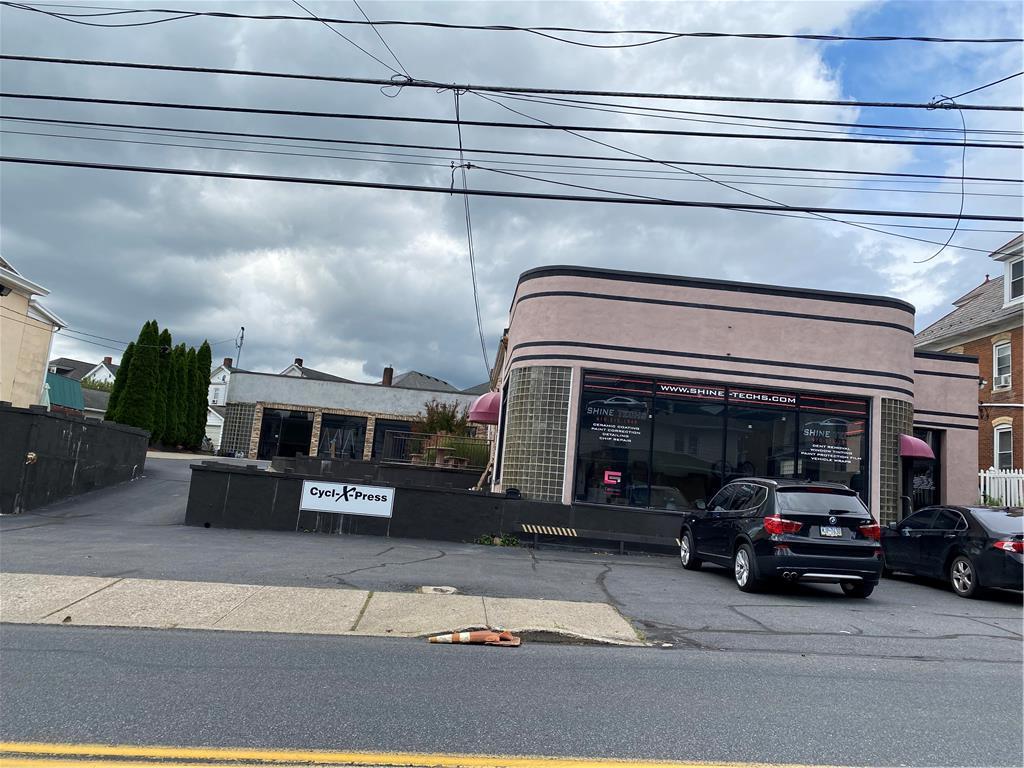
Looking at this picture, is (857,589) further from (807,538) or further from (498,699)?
(498,699)

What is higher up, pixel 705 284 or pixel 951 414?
pixel 705 284

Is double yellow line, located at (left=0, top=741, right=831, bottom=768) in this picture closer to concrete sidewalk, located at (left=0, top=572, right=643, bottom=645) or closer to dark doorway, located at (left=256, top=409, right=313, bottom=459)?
concrete sidewalk, located at (left=0, top=572, right=643, bottom=645)

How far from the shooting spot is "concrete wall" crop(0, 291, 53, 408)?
2719 cm

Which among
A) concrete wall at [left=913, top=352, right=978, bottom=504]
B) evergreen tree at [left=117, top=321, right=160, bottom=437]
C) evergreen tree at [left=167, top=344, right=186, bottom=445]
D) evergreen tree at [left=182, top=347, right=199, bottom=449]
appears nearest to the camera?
concrete wall at [left=913, top=352, right=978, bottom=504]

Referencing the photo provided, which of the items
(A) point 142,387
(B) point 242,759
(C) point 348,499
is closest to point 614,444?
(C) point 348,499

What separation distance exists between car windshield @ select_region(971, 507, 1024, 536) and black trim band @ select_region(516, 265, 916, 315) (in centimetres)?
695

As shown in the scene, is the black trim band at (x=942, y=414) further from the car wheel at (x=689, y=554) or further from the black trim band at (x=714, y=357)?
the car wheel at (x=689, y=554)

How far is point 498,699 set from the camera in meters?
5.28

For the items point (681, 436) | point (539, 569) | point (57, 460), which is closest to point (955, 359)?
point (681, 436)

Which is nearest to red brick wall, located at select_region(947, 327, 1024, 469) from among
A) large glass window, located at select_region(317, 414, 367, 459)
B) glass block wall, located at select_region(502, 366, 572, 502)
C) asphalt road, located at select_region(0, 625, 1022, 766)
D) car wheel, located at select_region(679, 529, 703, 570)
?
glass block wall, located at select_region(502, 366, 572, 502)

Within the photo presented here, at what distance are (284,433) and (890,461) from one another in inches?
1354

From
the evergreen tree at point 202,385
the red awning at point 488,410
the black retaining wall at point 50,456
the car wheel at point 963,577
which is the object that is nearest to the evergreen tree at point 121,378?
the evergreen tree at point 202,385

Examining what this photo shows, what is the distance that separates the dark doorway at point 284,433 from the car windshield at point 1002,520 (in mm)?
37282

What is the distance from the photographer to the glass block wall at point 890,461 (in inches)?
670
